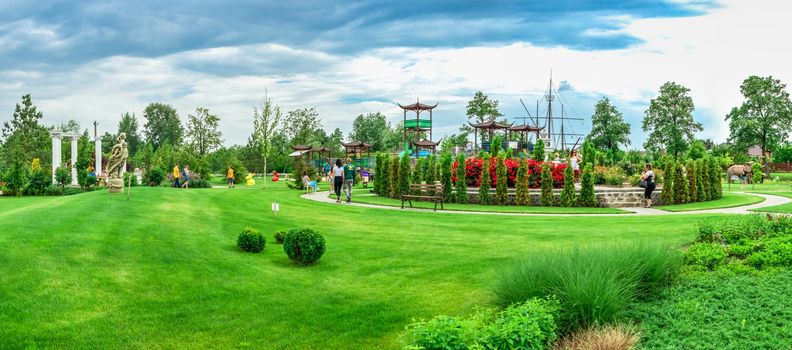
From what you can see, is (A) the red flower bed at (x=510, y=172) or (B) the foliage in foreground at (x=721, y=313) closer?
(B) the foliage in foreground at (x=721, y=313)

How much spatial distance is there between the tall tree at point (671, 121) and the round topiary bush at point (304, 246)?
64025mm

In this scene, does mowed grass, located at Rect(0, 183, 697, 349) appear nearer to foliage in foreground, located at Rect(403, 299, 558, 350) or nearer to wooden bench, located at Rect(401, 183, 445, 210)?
foliage in foreground, located at Rect(403, 299, 558, 350)

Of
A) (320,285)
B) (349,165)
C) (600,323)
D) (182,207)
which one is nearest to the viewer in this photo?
(600,323)

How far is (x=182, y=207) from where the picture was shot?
638 inches

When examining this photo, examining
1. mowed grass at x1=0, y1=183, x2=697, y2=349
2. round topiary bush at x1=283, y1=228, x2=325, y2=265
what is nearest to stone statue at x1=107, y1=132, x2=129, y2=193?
mowed grass at x1=0, y1=183, x2=697, y2=349

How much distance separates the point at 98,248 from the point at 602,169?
24.9m

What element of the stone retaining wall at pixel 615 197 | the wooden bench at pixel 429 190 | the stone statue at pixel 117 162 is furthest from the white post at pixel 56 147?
the stone retaining wall at pixel 615 197

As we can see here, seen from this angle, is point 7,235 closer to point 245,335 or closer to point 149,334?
point 149,334

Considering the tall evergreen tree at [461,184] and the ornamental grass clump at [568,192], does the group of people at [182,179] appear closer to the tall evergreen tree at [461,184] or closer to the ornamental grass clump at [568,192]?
the tall evergreen tree at [461,184]

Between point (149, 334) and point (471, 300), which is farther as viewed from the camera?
point (471, 300)

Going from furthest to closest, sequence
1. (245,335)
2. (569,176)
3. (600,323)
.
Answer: (569,176), (245,335), (600,323)

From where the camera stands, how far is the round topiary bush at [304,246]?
1055 cm

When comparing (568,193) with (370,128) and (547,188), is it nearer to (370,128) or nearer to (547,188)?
(547,188)

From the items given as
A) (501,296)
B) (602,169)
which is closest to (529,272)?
(501,296)
